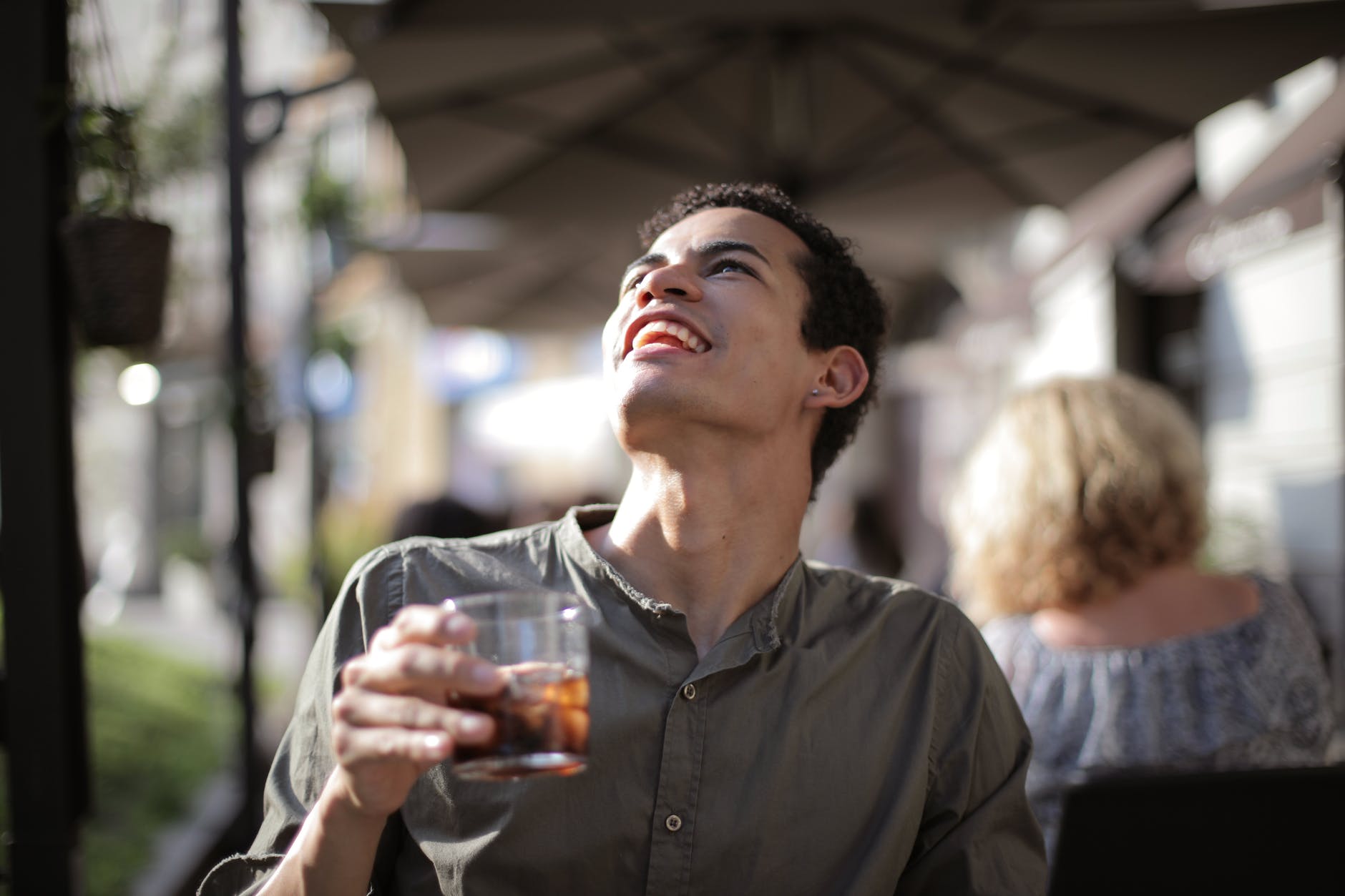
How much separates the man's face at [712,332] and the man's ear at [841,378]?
5cm

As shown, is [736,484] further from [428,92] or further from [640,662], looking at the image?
[428,92]

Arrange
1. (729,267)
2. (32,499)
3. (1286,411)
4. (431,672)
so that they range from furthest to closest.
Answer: (1286,411) → (32,499) → (729,267) → (431,672)

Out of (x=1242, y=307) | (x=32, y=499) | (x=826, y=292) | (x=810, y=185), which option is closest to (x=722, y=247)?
(x=826, y=292)

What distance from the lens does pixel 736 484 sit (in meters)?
1.92

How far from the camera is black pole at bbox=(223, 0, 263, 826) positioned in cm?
386

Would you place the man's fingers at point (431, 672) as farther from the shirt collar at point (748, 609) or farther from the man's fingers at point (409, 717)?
the shirt collar at point (748, 609)

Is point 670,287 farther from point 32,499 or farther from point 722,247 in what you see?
point 32,499

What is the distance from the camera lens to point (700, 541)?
6.08 ft

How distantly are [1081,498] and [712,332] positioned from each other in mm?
1209

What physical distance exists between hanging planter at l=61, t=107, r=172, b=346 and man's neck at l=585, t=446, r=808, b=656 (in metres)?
1.08

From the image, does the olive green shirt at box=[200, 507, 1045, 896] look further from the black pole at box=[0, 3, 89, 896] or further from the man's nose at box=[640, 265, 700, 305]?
the black pole at box=[0, 3, 89, 896]

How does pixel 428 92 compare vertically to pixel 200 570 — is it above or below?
above

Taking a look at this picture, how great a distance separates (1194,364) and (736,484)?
5019 millimetres

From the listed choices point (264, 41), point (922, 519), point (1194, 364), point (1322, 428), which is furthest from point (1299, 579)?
point (264, 41)
